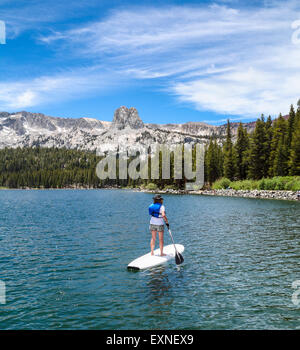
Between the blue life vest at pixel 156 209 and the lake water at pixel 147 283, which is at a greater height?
the blue life vest at pixel 156 209

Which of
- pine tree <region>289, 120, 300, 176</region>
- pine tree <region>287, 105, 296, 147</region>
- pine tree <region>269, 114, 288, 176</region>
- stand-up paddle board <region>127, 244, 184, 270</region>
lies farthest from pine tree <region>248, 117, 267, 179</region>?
stand-up paddle board <region>127, 244, 184, 270</region>

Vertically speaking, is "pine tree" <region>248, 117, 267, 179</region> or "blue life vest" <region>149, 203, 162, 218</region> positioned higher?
"pine tree" <region>248, 117, 267, 179</region>

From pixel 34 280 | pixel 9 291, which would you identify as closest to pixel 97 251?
pixel 34 280

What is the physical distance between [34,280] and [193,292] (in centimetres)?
744

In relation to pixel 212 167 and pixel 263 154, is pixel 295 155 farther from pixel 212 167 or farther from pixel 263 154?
pixel 212 167

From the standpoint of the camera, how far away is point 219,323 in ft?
33.7

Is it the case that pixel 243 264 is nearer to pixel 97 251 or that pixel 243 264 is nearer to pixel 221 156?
pixel 97 251

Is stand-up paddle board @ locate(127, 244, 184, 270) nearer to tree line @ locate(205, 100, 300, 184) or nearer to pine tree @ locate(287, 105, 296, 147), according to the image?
tree line @ locate(205, 100, 300, 184)

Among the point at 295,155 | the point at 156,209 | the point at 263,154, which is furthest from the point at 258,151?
the point at 156,209

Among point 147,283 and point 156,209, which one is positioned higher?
point 156,209

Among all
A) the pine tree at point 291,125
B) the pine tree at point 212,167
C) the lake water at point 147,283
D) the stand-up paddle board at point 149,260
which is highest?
the pine tree at point 291,125

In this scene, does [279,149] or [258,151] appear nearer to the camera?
[279,149]

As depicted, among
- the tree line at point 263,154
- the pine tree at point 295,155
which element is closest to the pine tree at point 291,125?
the tree line at point 263,154

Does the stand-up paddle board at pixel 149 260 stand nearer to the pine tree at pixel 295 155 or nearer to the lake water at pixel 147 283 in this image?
the lake water at pixel 147 283
